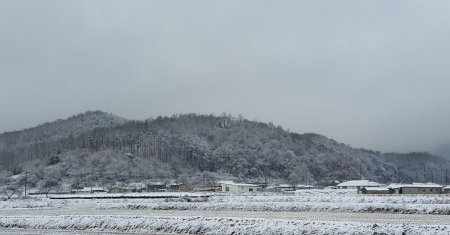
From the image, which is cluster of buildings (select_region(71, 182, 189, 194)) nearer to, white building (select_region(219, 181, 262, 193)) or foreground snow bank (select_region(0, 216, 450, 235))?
white building (select_region(219, 181, 262, 193))

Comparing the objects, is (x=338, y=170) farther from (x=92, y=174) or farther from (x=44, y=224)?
(x=44, y=224)

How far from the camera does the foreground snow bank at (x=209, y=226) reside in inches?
1074

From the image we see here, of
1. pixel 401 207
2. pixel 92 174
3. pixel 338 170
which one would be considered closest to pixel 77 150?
pixel 92 174

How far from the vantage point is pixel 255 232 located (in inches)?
1169

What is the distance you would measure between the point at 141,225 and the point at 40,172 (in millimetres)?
135807

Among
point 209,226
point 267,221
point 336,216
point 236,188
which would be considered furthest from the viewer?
point 236,188

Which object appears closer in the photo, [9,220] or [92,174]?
[9,220]

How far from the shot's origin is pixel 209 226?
3164cm

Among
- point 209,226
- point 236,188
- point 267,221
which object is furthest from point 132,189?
point 267,221

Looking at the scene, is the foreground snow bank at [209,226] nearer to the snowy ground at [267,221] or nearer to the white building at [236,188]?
the snowy ground at [267,221]

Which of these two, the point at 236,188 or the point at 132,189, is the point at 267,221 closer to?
the point at 236,188

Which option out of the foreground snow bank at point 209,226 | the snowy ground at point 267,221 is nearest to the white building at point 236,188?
the snowy ground at point 267,221

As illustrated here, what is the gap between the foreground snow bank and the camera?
89.5 ft

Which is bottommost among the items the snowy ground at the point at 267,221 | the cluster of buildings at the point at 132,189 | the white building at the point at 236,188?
the cluster of buildings at the point at 132,189
